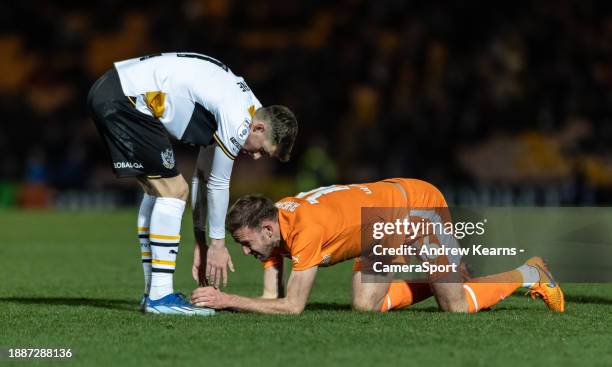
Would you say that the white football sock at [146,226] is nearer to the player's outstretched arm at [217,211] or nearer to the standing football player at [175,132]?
the standing football player at [175,132]

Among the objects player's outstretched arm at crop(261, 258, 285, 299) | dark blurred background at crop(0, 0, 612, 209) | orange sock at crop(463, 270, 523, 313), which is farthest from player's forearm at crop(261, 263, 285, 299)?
dark blurred background at crop(0, 0, 612, 209)

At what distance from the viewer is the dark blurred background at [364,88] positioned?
2022cm

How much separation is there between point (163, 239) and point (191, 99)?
0.79 m

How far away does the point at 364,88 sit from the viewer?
70.9 ft

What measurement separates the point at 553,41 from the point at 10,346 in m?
17.8

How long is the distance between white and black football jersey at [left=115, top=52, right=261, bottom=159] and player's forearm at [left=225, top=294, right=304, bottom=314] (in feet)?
2.58

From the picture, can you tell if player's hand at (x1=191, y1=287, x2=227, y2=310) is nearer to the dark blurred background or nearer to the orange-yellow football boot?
the orange-yellow football boot

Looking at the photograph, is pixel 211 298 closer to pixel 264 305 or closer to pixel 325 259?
pixel 264 305

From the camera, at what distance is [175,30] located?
23156 mm

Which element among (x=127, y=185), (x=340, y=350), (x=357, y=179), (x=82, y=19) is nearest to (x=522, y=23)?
(x=357, y=179)

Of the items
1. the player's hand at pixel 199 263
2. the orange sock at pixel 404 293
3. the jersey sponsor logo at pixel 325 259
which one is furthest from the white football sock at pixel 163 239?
the orange sock at pixel 404 293

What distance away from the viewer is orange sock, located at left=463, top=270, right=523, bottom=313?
20.5 feet

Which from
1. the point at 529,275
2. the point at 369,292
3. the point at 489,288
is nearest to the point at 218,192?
the point at 369,292

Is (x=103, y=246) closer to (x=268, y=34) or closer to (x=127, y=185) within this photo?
(x=127, y=185)
